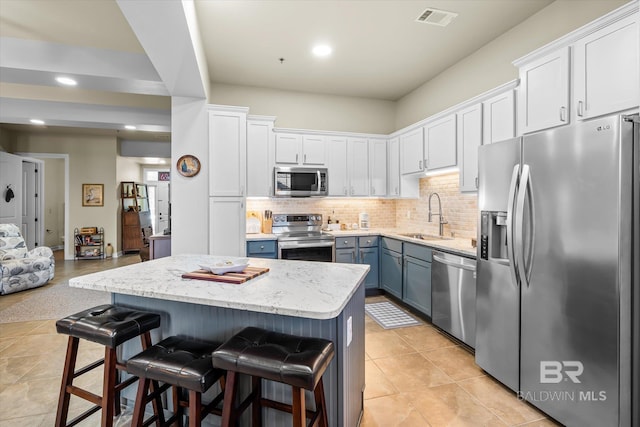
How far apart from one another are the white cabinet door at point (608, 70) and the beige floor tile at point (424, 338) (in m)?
2.19

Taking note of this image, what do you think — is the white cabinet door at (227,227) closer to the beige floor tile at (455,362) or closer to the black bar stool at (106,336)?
the black bar stool at (106,336)

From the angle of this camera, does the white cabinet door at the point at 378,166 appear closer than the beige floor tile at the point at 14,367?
No

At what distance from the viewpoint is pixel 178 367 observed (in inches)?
53.7

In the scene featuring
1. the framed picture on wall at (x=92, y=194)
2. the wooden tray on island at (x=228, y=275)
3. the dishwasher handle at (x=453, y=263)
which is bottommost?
the dishwasher handle at (x=453, y=263)

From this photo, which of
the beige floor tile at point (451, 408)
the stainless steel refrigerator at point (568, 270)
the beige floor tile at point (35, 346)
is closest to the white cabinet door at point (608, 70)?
the stainless steel refrigerator at point (568, 270)

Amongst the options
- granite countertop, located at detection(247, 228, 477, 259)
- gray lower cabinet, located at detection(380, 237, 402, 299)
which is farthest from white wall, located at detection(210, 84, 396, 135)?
gray lower cabinet, located at detection(380, 237, 402, 299)

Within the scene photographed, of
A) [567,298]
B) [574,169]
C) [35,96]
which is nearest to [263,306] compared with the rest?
[567,298]

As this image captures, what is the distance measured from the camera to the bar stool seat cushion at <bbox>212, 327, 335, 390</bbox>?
1.20 m

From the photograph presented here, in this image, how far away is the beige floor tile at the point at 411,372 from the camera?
93.6 inches

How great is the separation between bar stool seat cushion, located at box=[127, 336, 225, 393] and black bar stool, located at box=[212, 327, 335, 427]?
73 millimetres

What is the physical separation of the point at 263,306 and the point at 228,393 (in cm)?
41

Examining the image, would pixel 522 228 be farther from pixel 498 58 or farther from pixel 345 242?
pixel 345 242

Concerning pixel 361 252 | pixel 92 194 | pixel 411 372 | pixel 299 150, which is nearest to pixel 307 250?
pixel 361 252

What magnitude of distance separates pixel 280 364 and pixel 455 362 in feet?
6.80
